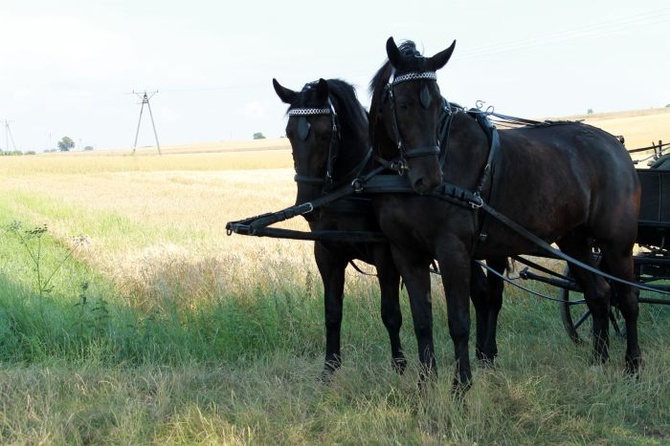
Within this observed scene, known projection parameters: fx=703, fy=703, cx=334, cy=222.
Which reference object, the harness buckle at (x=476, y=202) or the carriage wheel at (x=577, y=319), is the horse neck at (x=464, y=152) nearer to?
the harness buckle at (x=476, y=202)

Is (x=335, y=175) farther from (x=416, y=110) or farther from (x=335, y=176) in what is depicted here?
(x=416, y=110)

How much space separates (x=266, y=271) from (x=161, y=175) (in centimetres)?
3152

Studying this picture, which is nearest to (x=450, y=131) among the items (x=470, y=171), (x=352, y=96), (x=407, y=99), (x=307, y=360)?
(x=470, y=171)

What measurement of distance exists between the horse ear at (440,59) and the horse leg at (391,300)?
1.42 metres

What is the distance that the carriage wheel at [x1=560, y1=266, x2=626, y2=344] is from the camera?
21.3 feet

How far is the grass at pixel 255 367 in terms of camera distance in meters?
4.04

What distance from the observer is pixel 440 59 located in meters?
4.11

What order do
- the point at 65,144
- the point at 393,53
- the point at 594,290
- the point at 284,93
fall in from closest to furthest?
the point at 393,53 → the point at 284,93 → the point at 594,290 → the point at 65,144

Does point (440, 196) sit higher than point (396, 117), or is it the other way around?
point (396, 117)

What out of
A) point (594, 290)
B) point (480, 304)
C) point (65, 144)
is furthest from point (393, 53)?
point (65, 144)

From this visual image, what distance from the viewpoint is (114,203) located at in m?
20.4

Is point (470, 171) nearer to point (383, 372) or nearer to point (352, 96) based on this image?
point (352, 96)

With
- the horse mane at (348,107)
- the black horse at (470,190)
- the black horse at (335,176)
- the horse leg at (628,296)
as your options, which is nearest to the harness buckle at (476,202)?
the black horse at (470,190)

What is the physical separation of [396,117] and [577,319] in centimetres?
413
